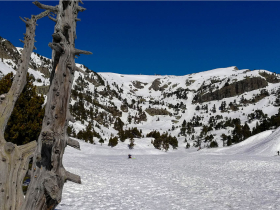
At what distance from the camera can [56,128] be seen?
11.5ft

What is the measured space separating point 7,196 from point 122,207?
575cm

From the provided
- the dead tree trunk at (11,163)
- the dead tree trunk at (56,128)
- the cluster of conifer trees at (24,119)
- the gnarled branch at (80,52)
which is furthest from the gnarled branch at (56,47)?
the cluster of conifer trees at (24,119)

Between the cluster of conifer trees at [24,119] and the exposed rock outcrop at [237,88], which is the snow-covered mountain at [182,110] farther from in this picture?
the cluster of conifer trees at [24,119]

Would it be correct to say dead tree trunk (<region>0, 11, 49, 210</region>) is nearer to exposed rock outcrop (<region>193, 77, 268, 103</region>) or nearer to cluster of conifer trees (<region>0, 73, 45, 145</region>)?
cluster of conifer trees (<region>0, 73, 45, 145</region>)

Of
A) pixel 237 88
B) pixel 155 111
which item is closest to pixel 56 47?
pixel 155 111

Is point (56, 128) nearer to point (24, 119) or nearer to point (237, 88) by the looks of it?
point (24, 119)

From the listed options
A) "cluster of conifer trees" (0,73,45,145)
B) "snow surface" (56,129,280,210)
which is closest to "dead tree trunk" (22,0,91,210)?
"snow surface" (56,129,280,210)

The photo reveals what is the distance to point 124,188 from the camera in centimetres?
1283

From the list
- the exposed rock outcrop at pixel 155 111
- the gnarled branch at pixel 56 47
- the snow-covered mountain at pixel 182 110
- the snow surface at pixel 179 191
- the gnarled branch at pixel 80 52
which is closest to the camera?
the gnarled branch at pixel 56 47

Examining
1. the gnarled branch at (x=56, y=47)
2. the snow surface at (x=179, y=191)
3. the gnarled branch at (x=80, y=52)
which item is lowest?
the snow surface at (x=179, y=191)

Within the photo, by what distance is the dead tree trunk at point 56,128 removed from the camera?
3.37 meters

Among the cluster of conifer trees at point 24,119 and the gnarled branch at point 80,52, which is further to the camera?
the cluster of conifer trees at point 24,119

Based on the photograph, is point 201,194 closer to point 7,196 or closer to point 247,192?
point 247,192

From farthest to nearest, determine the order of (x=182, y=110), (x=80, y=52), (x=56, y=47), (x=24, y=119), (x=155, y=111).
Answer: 1. (x=182, y=110)
2. (x=155, y=111)
3. (x=24, y=119)
4. (x=80, y=52)
5. (x=56, y=47)
